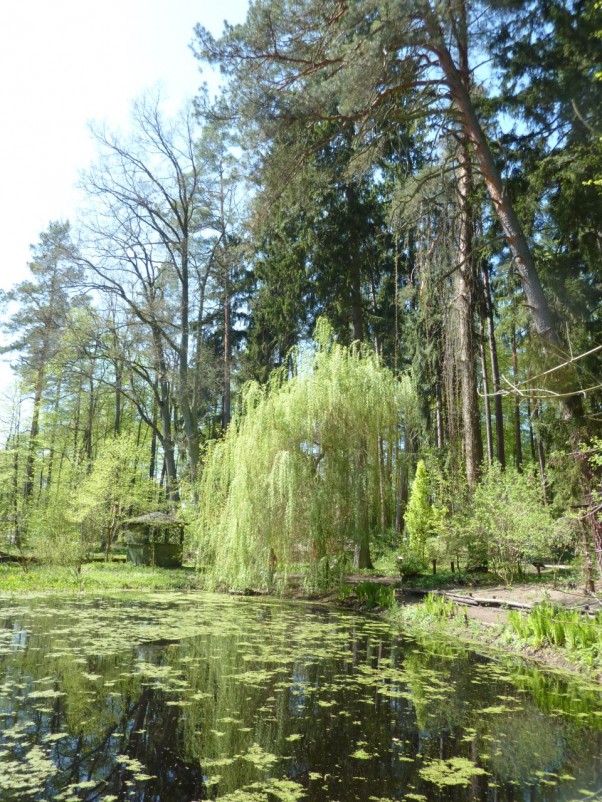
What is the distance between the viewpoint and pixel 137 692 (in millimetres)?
4637

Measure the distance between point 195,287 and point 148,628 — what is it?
1564 centimetres

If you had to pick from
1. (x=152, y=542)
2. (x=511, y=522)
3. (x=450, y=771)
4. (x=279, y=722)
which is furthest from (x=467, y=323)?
(x=152, y=542)

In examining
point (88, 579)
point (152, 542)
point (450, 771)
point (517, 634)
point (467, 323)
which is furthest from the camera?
point (152, 542)

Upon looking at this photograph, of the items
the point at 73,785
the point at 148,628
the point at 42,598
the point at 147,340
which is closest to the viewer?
the point at 73,785

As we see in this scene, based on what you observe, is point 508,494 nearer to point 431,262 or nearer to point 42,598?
point 431,262

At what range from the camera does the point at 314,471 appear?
10.6 meters

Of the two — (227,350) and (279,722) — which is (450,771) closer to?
(279,722)

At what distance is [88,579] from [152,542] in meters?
4.19

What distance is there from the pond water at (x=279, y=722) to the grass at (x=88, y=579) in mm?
5098

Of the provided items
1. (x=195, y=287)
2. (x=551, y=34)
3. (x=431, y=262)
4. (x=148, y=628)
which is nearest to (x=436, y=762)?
(x=148, y=628)


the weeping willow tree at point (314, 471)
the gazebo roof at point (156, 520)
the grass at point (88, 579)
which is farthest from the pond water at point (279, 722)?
the gazebo roof at point (156, 520)

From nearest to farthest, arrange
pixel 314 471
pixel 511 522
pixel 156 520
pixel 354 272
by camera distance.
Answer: pixel 511 522, pixel 314 471, pixel 354 272, pixel 156 520

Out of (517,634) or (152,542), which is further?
(152,542)

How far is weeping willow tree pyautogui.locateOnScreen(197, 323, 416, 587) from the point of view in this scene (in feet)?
33.9
